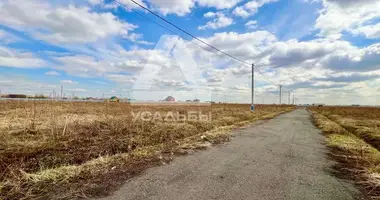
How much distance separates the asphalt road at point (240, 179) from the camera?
3.26 metres

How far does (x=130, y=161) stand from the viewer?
16.3 feet

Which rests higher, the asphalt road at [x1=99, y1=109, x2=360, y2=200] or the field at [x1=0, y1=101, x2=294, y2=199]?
the field at [x1=0, y1=101, x2=294, y2=199]

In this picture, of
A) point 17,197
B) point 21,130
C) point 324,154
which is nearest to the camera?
point 17,197

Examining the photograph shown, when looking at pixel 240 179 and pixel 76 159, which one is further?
pixel 76 159

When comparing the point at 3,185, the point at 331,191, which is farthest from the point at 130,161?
the point at 331,191

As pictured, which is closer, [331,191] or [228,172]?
[331,191]

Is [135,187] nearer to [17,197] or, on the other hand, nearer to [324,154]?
Answer: [17,197]

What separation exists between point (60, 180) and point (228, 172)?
326cm

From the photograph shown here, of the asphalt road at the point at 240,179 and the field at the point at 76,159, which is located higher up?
the field at the point at 76,159

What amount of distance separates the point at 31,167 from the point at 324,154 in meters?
7.76

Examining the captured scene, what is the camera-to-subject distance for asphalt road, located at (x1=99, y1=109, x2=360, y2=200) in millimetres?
3261

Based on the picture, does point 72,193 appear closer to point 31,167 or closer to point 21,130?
point 31,167

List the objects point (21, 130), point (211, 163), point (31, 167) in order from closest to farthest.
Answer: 1. point (31, 167)
2. point (211, 163)
3. point (21, 130)

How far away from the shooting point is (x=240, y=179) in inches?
154
